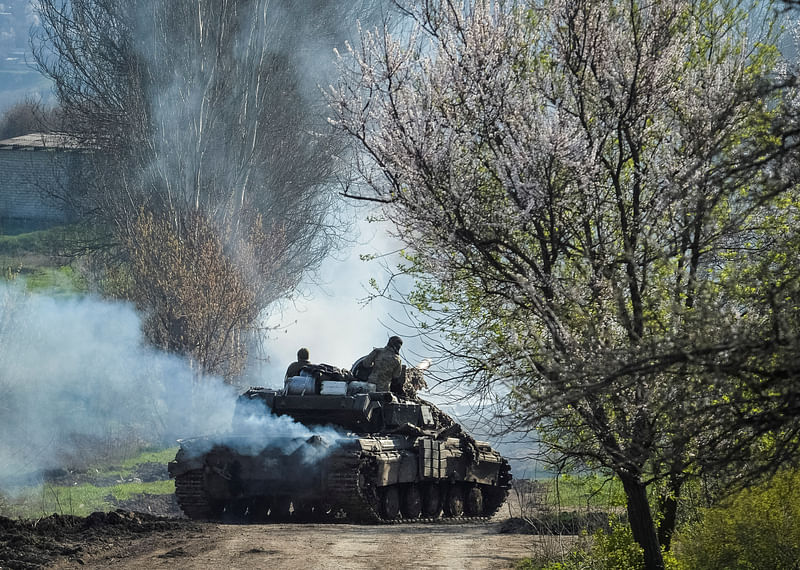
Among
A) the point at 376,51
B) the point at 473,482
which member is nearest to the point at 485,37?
the point at 376,51

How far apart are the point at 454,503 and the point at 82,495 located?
8805 millimetres

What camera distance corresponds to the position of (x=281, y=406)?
65.8 ft

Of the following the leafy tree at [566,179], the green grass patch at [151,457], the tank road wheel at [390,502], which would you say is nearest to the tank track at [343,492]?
the tank road wheel at [390,502]

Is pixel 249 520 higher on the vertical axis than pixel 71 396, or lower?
lower

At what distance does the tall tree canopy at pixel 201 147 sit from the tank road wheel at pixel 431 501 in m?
13.8

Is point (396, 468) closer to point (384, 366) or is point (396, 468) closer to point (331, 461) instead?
point (331, 461)

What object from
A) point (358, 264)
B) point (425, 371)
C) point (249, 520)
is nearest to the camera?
point (425, 371)

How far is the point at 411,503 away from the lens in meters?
20.4

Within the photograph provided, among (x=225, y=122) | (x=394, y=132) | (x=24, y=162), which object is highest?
(x=24, y=162)

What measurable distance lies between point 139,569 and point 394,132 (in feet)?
18.4

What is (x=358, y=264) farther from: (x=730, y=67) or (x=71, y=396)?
(x=730, y=67)

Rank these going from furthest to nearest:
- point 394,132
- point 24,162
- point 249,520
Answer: point 24,162 < point 249,520 < point 394,132

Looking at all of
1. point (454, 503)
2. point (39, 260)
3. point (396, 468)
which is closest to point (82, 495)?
point (454, 503)

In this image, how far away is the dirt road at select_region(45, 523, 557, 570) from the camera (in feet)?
39.3
